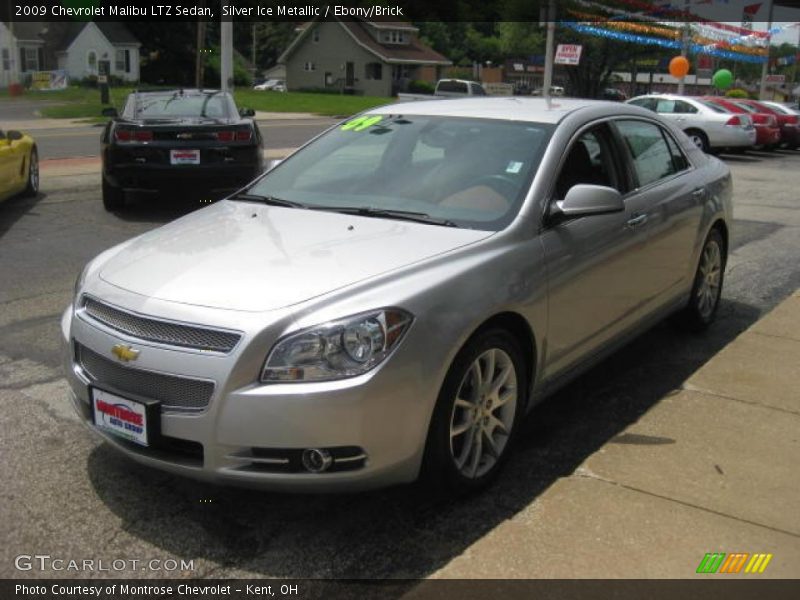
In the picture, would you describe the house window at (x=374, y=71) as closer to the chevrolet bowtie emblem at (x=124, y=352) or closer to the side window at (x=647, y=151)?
the side window at (x=647, y=151)

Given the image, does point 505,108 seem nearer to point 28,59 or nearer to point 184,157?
point 184,157

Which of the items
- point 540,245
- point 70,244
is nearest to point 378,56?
point 70,244

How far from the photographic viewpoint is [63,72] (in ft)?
185

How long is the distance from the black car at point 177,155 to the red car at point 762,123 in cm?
1702

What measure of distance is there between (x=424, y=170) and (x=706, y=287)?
8.53 ft

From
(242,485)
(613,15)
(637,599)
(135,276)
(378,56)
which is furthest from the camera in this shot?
(378,56)

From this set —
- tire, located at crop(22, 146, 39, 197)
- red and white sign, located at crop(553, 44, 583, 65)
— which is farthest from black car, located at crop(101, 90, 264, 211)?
red and white sign, located at crop(553, 44, 583, 65)

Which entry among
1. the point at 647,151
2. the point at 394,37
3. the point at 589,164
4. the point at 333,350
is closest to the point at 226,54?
the point at 647,151

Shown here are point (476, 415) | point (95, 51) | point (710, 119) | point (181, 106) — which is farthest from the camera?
point (95, 51)

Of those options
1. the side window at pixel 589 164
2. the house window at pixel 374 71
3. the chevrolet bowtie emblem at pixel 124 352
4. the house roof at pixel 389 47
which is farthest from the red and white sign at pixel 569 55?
the house window at pixel 374 71

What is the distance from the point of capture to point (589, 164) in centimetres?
450

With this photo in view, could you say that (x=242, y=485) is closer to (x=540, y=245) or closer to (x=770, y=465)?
(x=540, y=245)

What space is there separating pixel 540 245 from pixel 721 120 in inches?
801

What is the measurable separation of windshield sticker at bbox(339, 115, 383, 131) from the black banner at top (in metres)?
Result: 13.0
